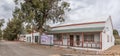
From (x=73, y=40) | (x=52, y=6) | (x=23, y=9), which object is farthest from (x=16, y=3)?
(x=73, y=40)

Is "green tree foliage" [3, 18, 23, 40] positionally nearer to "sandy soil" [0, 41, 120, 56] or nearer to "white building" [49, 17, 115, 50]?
"white building" [49, 17, 115, 50]

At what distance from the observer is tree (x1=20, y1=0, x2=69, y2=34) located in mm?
Result: 39562

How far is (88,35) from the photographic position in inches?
1230

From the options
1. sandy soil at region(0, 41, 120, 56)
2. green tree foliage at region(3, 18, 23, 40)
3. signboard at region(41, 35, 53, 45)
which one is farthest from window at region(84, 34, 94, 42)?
green tree foliage at region(3, 18, 23, 40)

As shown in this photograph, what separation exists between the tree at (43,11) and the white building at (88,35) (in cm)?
506

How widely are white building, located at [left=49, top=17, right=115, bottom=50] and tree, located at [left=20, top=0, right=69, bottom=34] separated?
506cm

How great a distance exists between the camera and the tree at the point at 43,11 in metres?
39.6

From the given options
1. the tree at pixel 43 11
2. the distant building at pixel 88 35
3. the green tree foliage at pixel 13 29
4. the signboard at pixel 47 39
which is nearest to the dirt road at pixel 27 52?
the distant building at pixel 88 35

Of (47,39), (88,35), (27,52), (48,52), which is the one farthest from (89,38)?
(27,52)

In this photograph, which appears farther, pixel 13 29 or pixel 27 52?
pixel 13 29

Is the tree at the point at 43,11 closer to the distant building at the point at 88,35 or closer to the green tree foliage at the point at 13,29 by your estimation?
the distant building at the point at 88,35

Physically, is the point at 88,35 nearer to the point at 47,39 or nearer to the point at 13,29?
the point at 47,39

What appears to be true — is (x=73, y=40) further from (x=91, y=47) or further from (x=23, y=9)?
(x=23, y=9)

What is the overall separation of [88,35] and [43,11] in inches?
526
